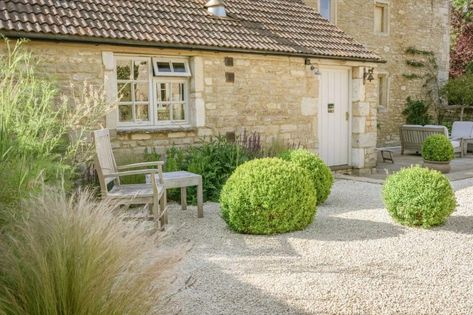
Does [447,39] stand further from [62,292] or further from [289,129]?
[62,292]

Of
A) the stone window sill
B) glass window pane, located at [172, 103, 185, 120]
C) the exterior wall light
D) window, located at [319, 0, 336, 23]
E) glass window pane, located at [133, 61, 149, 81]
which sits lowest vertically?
the stone window sill

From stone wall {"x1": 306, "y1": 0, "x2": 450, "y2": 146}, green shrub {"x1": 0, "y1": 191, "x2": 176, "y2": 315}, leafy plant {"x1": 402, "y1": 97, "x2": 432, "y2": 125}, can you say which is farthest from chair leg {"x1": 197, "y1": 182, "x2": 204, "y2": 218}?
leafy plant {"x1": 402, "y1": 97, "x2": 432, "y2": 125}

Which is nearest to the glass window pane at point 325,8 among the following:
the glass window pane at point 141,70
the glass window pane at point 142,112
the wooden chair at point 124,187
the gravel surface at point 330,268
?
the glass window pane at point 141,70

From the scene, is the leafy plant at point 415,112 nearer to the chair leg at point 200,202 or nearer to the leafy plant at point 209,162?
the leafy plant at point 209,162

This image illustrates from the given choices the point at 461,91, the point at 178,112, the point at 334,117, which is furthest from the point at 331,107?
the point at 461,91

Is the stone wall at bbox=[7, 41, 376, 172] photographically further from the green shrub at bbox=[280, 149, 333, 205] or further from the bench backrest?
the bench backrest

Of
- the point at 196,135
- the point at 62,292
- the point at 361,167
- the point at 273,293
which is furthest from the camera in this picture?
the point at 361,167

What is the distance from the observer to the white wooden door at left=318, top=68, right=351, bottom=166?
10.0 meters

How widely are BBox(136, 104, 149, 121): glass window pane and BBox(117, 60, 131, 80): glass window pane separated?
508 mm

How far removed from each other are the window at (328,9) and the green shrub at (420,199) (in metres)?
9.54

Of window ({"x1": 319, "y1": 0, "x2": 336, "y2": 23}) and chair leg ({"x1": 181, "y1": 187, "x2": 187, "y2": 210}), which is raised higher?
window ({"x1": 319, "y1": 0, "x2": 336, "y2": 23})

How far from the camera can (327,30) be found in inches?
412

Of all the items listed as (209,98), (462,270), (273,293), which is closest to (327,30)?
(209,98)

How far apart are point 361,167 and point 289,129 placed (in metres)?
2.14
